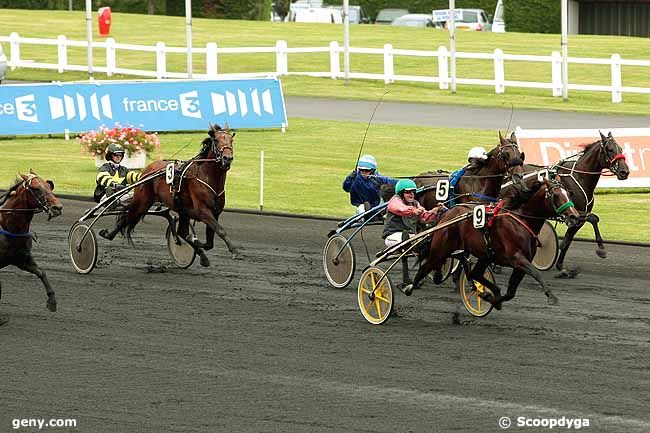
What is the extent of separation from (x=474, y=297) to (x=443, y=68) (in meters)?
20.5

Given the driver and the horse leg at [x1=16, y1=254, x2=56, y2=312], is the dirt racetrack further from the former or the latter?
the driver

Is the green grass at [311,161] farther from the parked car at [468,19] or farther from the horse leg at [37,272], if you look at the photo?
the parked car at [468,19]

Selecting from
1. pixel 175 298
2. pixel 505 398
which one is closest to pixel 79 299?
pixel 175 298

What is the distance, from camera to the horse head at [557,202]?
1139 centimetres

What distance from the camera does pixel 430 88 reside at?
1287 inches

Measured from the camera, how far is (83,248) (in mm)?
14375

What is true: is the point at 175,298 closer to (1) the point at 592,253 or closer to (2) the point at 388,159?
(1) the point at 592,253

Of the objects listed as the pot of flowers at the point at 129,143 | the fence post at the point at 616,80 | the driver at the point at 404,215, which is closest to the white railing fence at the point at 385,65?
the fence post at the point at 616,80

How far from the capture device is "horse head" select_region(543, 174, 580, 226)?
1139cm

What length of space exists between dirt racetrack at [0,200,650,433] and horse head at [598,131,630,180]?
3.77ft

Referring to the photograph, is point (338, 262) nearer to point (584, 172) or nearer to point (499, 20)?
point (584, 172)

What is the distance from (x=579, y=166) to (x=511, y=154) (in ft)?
5.81

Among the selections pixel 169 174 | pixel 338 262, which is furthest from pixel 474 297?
pixel 169 174

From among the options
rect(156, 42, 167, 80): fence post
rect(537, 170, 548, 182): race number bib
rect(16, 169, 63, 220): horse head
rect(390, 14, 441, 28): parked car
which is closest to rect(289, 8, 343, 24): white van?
rect(390, 14, 441, 28): parked car
